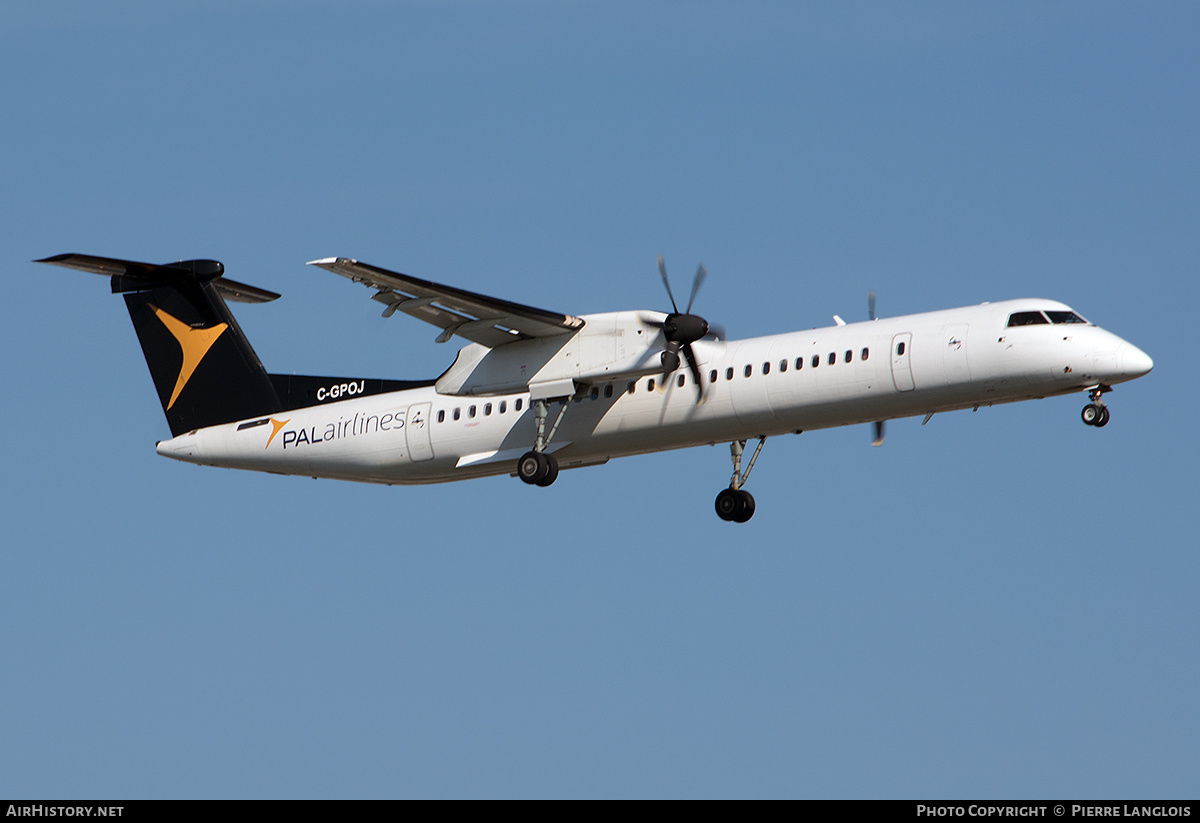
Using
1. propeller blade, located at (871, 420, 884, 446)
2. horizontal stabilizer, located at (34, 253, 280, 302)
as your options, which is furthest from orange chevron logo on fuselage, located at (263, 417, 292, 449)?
propeller blade, located at (871, 420, 884, 446)

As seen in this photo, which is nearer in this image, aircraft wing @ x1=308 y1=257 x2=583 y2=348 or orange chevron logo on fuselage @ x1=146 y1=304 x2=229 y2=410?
aircraft wing @ x1=308 y1=257 x2=583 y2=348

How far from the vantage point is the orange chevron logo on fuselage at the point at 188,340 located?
3078 centimetres

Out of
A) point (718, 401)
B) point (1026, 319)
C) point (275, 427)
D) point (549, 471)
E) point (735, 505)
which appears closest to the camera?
point (1026, 319)

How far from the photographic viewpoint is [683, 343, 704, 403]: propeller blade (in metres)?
25.9

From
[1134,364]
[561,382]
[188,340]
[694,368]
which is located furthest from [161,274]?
[1134,364]

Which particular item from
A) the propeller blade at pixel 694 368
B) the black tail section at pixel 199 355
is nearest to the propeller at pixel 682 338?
the propeller blade at pixel 694 368

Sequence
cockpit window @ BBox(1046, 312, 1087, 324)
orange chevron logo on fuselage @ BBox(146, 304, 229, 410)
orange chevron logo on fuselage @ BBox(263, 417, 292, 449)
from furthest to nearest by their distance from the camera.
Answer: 1. orange chevron logo on fuselage @ BBox(146, 304, 229, 410)
2. orange chevron logo on fuselage @ BBox(263, 417, 292, 449)
3. cockpit window @ BBox(1046, 312, 1087, 324)

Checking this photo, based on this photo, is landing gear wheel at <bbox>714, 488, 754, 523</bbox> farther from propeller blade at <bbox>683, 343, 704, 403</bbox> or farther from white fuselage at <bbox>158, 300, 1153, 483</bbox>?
propeller blade at <bbox>683, 343, 704, 403</bbox>

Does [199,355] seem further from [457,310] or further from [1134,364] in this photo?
[1134,364]

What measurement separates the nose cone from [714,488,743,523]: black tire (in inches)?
299

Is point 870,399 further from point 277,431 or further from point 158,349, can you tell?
point 158,349

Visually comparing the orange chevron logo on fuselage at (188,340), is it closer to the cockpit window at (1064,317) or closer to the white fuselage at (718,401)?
the white fuselage at (718,401)

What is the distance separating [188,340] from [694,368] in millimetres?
11188

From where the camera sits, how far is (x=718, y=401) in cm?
2573
